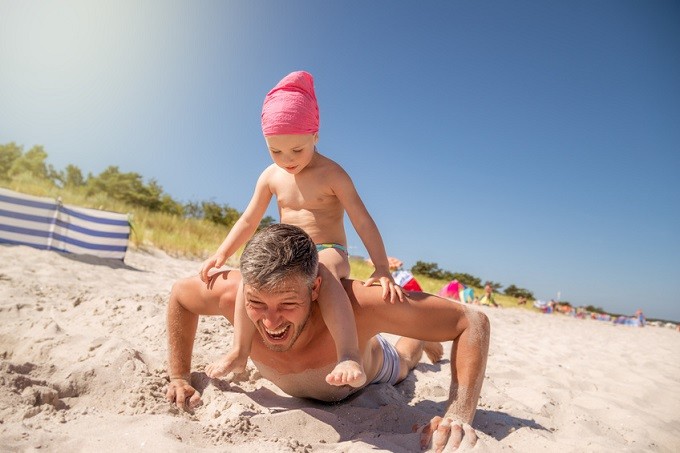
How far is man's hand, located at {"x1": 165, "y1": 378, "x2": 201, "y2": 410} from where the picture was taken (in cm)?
240

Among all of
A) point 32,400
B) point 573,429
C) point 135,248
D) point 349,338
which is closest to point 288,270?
point 349,338

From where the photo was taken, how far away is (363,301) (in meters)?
2.29

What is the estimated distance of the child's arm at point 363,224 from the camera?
254 centimetres

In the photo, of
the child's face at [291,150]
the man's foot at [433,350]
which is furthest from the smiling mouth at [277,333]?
the man's foot at [433,350]

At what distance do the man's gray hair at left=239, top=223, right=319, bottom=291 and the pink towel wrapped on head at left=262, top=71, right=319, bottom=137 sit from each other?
2.96 ft

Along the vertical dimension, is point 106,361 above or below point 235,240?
below

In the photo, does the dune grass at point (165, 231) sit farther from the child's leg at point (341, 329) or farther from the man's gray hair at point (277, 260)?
the man's gray hair at point (277, 260)

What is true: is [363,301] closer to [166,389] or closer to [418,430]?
[418,430]

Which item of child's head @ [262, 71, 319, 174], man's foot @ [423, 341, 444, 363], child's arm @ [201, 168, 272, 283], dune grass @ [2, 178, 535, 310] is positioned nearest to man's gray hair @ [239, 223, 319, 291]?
child's arm @ [201, 168, 272, 283]

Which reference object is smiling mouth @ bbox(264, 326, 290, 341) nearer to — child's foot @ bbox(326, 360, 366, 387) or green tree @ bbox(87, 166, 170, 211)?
child's foot @ bbox(326, 360, 366, 387)

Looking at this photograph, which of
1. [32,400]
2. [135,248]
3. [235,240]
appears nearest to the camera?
[32,400]

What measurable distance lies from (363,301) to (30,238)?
7259mm

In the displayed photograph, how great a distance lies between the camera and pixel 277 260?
77.9 inches

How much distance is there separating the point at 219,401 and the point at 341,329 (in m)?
0.92
